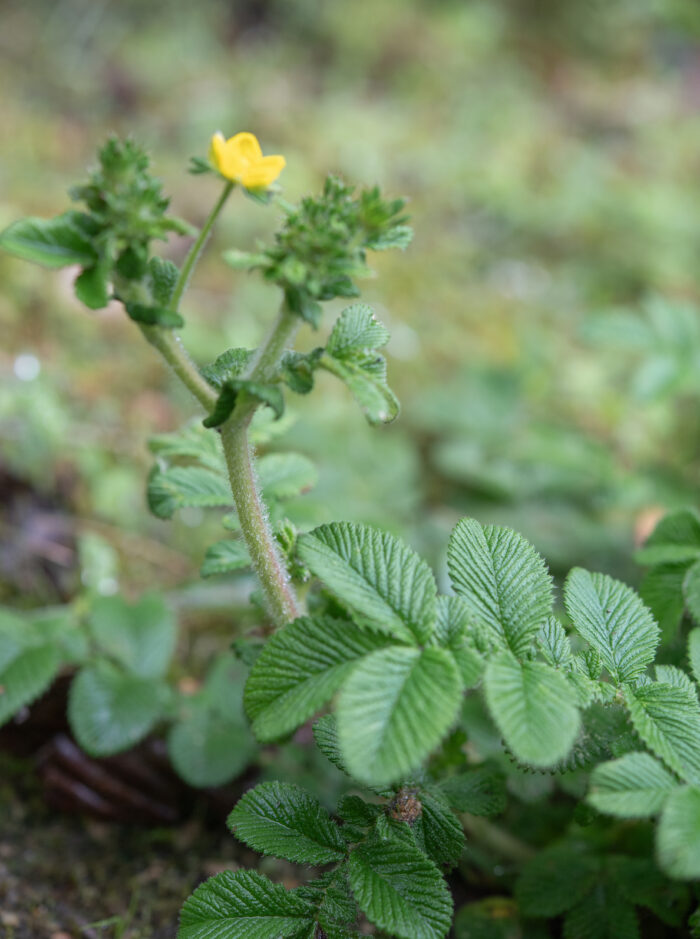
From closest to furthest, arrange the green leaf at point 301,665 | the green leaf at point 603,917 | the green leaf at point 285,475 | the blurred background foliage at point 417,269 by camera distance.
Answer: the green leaf at point 301,665
the green leaf at point 603,917
the green leaf at point 285,475
the blurred background foliage at point 417,269

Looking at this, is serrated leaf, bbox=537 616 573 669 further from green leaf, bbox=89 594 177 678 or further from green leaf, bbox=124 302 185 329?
green leaf, bbox=89 594 177 678

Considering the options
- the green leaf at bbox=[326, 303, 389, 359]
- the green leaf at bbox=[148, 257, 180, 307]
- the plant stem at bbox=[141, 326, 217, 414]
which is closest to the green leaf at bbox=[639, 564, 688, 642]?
the green leaf at bbox=[326, 303, 389, 359]

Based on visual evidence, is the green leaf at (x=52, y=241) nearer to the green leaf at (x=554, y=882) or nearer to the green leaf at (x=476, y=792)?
the green leaf at (x=476, y=792)

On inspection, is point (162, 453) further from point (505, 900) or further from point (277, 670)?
point (505, 900)

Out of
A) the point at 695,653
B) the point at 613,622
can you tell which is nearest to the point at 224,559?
the point at 613,622

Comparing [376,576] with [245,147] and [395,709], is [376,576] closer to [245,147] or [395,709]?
[395,709]

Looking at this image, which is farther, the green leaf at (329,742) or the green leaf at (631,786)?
the green leaf at (329,742)

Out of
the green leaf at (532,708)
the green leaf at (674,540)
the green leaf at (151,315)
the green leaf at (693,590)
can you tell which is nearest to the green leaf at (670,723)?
the green leaf at (532,708)
